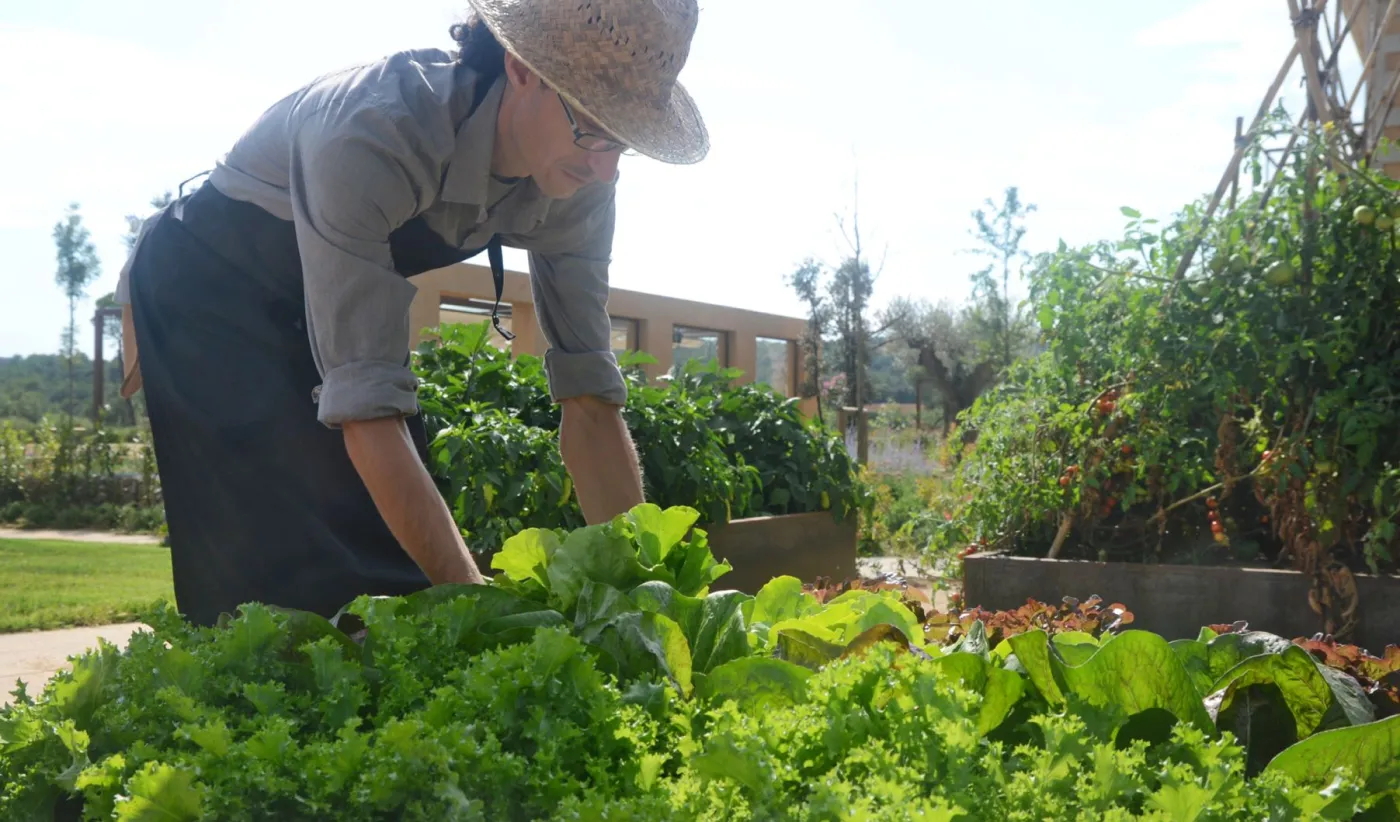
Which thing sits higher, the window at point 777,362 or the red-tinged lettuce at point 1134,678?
the window at point 777,362

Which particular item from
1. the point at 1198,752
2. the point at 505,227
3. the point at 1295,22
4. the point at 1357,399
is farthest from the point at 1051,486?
the point at 1198,752

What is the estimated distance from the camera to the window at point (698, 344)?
58.2 feet

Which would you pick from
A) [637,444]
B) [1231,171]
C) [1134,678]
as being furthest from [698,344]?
[1134,678]

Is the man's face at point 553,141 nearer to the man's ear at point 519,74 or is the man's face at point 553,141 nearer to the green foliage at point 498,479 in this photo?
the man's ear at point 519,74

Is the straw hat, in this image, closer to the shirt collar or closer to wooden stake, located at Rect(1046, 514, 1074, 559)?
the shirt collar

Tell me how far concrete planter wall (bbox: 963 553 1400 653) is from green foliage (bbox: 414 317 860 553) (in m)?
1.30

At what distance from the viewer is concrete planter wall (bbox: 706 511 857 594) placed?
3.79 metres

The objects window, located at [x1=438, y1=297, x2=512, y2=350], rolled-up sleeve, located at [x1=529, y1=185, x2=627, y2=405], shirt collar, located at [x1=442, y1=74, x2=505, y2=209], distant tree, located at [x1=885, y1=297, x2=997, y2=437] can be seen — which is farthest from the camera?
distant tree, located at [x1=885, y1=297, x2=997, y2=437]

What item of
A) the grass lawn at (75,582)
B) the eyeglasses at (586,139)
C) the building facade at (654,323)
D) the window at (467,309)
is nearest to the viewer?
the eyeglasses at (586,139)

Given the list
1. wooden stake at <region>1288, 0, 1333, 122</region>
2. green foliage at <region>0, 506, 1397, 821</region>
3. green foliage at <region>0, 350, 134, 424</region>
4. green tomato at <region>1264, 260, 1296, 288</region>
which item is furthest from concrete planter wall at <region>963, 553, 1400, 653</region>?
green foliage at <region>0, 350, 134, 424</region>

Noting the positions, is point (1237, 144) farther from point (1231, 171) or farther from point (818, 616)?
point (818, 616)

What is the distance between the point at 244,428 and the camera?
1930 mm

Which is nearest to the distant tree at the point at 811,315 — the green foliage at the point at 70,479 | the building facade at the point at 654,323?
the building facade at the point at 654,323


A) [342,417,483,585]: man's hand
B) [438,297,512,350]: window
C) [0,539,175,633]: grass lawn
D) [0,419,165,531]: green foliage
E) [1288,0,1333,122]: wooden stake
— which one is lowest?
[0,539,175,633]: grass lawn
